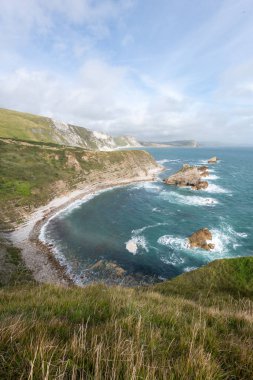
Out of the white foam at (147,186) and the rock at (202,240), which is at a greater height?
the rock at (202,240)

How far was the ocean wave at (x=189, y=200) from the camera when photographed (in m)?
61.2

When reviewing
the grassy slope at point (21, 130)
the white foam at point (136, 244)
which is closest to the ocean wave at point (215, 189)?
the white foam at point (136, 244)

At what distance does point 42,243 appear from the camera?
39.0 meters

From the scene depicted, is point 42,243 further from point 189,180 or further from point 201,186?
point 189,180

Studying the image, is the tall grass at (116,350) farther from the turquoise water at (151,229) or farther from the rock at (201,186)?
the rock at (201,186)

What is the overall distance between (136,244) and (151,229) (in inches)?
284

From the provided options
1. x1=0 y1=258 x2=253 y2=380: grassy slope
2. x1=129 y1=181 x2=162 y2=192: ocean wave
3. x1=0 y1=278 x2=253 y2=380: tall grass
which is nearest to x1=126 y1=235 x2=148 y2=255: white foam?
x1=0 y1=258 x2=253 y2=380: grassy slope

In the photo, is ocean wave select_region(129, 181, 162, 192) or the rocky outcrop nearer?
the rocky outcrop

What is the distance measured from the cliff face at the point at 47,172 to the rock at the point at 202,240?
3589cm

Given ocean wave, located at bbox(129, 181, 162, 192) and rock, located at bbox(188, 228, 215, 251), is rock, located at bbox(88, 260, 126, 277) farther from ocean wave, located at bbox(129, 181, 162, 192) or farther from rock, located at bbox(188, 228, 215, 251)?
ocean wave, located at bbox(129, 181, 162, 192)

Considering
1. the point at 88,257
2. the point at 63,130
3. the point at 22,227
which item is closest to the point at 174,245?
the point at 88,257

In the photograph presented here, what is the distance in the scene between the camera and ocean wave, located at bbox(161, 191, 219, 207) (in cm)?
6121

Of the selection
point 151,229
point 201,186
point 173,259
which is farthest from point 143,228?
point 201,186

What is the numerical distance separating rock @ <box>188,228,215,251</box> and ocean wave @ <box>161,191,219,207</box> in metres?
22.9
